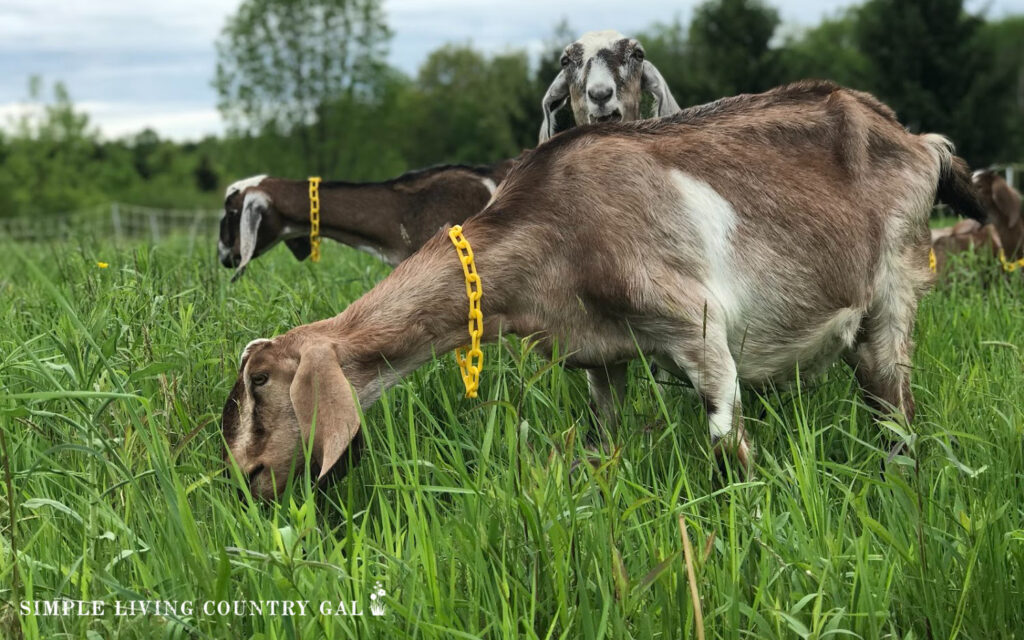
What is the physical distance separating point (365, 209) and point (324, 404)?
4.55 metres

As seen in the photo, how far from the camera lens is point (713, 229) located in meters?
3.39

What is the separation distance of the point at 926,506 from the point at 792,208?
1.31 metres

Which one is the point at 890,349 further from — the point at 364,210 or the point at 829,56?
the point at 829,56

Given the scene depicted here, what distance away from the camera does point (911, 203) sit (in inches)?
149

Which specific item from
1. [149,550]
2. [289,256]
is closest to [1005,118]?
[289,256]

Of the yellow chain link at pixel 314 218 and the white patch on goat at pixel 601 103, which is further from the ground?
the white patch on goat at pixel 601 103

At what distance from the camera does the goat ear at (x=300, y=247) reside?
24.7 ft

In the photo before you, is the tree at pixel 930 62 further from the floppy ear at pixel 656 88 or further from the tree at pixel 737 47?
the floppy ear at pixel 656 88

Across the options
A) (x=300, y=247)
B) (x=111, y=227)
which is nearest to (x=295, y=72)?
(x=111, y=227)

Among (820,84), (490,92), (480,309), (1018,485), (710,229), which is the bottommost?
(1018,485)

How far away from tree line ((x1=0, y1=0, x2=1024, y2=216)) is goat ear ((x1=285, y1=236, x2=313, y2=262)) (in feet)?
70.8

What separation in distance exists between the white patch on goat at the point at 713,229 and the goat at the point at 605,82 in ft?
4.28

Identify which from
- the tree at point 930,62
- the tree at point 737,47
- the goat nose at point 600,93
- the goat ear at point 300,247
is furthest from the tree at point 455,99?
the goat nose at point 600,93

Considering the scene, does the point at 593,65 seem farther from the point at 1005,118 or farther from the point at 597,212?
the point at 1005,118
